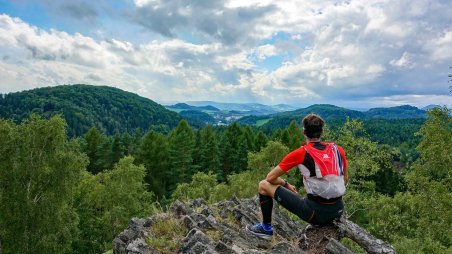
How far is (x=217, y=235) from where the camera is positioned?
10.2 meters

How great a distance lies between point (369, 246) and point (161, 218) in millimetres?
6069

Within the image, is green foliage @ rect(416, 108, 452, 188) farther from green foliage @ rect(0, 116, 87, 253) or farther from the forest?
green foliage @ rect(0, 116, 87, 253)

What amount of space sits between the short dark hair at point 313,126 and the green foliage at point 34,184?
2508cm

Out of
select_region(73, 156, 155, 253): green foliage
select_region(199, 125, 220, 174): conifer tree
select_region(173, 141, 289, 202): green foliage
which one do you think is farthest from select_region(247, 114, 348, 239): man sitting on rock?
select_region(199, 125, 220, 174): conifer tree

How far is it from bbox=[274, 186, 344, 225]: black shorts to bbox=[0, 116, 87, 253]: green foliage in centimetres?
2420

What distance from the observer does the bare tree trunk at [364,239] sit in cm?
912

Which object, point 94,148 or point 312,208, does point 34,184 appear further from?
point 94,148

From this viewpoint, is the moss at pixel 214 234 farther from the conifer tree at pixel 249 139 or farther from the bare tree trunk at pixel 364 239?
the conifer tree at pixel 249 139

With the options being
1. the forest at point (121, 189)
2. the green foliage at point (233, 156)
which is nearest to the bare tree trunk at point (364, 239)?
the forest at point (121, 189)

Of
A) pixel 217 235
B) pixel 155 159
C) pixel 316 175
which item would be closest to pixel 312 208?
pixel 316 175

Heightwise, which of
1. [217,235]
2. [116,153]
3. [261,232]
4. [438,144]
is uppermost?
[438,144]

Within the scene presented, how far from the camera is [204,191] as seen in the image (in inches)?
1866

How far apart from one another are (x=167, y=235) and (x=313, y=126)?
205 inches

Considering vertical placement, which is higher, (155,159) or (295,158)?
(295,158)
